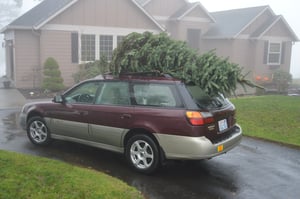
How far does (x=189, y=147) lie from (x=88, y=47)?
48.2ft

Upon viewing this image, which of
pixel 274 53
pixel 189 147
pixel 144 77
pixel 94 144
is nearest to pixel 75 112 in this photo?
pixel 94 144

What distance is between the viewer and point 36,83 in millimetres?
18562

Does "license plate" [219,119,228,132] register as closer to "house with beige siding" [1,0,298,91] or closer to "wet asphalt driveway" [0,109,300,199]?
"wet asphalt driveway" [0,109,300,199]

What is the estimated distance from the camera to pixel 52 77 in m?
17.3

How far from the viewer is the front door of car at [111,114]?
599 cm

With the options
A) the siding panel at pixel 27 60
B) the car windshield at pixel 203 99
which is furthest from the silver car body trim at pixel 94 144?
the siding panel at pixel 27 60

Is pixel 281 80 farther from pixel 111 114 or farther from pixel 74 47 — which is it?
pixel 111 114

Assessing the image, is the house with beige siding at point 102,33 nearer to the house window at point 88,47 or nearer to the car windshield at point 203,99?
the house window at point 88,47

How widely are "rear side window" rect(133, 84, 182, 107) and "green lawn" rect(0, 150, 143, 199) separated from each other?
4.58 feet

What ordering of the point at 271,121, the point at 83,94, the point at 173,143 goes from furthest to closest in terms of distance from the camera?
the point at 271,121 < the point at 83,94 < the point at 173,143

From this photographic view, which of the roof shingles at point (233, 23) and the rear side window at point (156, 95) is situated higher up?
the roof shingles at point (233, 23)

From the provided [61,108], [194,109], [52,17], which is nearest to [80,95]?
[61,108]

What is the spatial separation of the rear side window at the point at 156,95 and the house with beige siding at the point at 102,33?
9.77 m

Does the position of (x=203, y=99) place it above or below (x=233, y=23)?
below
